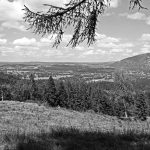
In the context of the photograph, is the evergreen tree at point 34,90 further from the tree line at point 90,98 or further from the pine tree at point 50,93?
the pine tree at point 50,93

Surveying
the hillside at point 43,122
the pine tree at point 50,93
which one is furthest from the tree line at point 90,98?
the hillside at point 43,122

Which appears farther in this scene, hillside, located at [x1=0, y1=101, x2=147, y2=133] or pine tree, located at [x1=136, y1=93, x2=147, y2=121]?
pine tree, located at [x1=136, y1=93, x2=147, y2=121]

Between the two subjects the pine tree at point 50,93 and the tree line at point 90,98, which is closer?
the tree line at point 90,98

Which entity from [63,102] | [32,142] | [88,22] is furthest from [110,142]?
[63,102]

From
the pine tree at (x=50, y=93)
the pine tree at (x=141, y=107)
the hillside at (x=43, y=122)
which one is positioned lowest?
the pine tree at (x=141, y=107)

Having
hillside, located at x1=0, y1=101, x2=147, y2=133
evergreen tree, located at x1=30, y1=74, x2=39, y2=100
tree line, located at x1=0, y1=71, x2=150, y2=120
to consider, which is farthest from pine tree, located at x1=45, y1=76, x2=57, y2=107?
hillside, located at x1=0, y1=101, x2=147, y2=133

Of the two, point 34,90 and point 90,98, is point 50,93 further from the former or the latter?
point 90,98

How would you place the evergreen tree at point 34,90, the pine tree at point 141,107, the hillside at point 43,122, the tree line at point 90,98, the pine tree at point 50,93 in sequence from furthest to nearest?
the evergreen tree at point 34,90 → the pine tree at point 50,93 → the pine tree at point 141,107 → the tree line at point 90,98 → the hillside at point 43,122

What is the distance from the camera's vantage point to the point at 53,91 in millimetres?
76875

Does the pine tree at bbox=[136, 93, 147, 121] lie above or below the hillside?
below

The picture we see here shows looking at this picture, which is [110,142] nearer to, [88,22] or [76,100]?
[88,22]

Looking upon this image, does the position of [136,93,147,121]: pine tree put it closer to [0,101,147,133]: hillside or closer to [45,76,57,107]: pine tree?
[45,76,57,107]: pine tree

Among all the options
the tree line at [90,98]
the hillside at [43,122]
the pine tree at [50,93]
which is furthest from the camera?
the pine tree at [50,93]

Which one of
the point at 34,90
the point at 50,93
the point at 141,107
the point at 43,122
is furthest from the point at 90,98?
the point at 43,122
